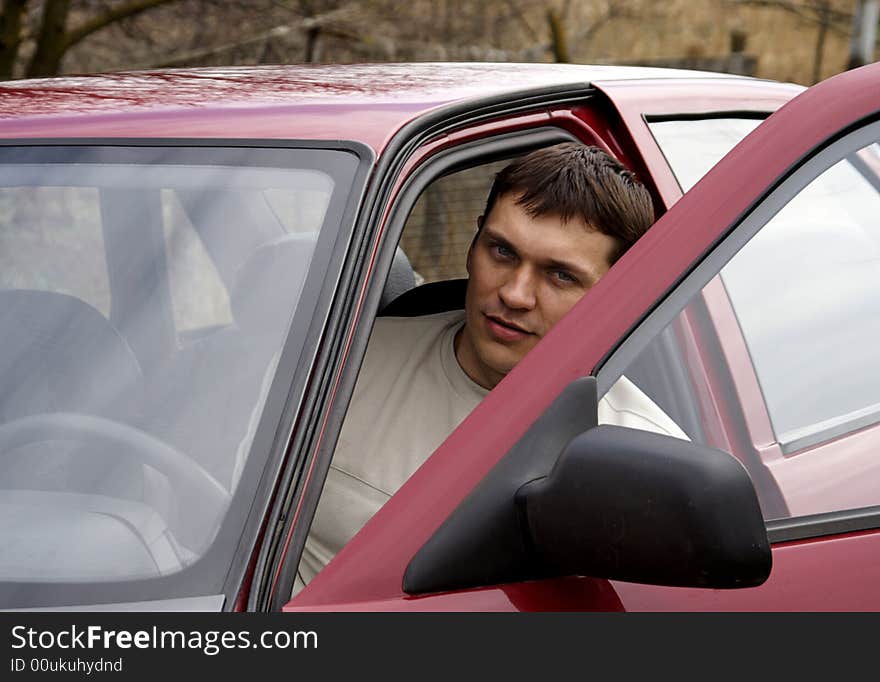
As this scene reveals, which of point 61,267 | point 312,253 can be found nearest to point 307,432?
point 312,253

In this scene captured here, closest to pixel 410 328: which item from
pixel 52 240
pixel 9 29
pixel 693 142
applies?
pixel 693 142

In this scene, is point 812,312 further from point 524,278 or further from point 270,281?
point 270,281

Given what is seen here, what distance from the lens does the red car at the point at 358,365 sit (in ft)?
4.43

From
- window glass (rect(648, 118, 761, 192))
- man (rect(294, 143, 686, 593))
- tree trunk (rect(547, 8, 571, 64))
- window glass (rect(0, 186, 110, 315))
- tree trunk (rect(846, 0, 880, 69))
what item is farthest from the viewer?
tree trunk (rect(846, 0, 880, 69))

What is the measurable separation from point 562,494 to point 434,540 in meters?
0.15

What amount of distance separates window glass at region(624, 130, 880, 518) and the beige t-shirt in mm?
85

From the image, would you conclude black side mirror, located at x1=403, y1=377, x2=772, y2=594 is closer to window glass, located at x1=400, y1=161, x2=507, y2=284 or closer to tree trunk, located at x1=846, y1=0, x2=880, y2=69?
window glass, located at x1=400, y1=161, x2=507, y2=284

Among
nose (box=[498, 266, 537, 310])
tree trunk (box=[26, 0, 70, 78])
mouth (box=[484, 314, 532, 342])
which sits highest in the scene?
tree trunk (box=[26, 0, 70, 78])

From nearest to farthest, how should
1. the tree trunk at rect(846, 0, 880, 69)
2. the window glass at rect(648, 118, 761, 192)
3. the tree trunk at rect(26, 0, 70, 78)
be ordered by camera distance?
the window glass at rect(648, 118, 761, 192) < the tree trunk at rect(26, 0, 70, 78) < the tree trunk at rect(846, 0, 880, 69)

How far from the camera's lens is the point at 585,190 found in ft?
6.47

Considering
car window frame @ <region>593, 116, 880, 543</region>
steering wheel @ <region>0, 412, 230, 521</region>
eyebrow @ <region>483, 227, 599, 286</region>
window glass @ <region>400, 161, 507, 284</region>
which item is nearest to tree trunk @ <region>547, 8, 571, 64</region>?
window glass @ <region>400, 161, 507, 284</region>

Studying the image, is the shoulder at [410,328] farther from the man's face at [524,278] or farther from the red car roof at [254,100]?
the red car roof at [254,100]

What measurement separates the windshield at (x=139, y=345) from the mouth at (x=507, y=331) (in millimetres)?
473

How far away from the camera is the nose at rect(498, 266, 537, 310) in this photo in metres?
1.98
